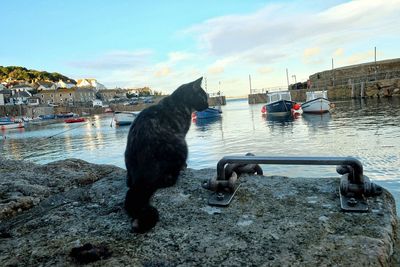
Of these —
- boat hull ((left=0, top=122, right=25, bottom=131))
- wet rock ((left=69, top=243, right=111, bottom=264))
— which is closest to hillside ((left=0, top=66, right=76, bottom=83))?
boat hull ((left=0, top=122, right=25, bottom=131))

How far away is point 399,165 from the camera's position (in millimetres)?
10617

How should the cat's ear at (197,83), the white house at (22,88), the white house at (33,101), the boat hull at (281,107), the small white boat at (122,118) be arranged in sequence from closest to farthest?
Answer: the cat's ear at (197,83) < the boat hull at (281,107) < the small white boat at (122,118) < the white house at (33,101) < the white house at (22,88)

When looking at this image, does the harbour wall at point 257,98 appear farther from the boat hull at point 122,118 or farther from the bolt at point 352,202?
the bolt at point 352,202

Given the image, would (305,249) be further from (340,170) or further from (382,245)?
(340,170)

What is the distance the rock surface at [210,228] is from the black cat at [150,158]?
15 cm

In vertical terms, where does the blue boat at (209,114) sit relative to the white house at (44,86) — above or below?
below

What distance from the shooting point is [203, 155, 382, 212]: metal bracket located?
7.17 feet

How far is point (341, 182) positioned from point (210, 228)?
1.03m

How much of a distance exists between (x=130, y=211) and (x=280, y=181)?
1342 millimetres

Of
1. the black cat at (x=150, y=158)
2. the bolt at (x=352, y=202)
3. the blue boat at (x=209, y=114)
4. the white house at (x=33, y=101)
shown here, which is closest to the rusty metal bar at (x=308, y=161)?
the bolt at (x=352, y=202)

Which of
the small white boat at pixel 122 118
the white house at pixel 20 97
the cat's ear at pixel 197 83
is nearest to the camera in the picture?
the cat's ear at pixel 197 83

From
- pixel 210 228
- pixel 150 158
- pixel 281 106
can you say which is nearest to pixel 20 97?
pixel 281 106

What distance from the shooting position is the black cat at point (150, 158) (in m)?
2.18

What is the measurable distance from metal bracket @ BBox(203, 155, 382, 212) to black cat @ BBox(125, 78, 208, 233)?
1.18 feet
